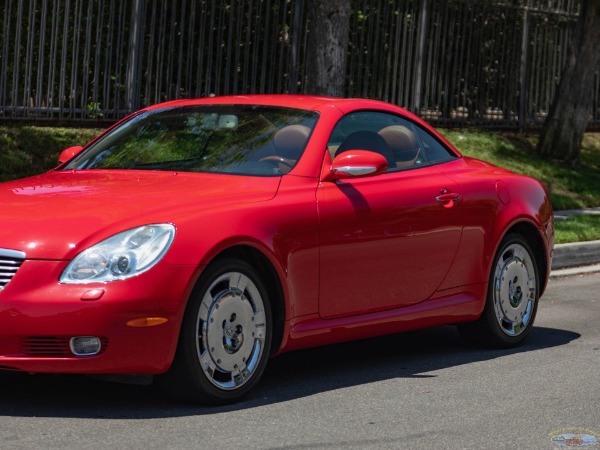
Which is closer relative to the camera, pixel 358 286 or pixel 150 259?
pixel 150 259

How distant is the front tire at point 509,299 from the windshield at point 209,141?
1.66 m

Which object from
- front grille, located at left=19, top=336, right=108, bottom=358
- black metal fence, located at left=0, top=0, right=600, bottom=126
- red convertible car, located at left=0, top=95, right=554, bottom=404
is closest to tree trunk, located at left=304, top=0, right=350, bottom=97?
black metal fence, located at left=0, top=0, right=600, bottom=126

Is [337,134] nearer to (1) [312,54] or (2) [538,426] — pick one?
(2) [538,426]

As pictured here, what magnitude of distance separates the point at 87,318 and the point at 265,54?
11729 mm

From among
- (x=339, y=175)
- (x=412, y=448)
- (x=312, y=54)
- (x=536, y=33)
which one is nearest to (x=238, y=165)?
(x=339, y=175)

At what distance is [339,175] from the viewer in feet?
24.2

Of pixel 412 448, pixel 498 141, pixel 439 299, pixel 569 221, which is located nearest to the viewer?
pixel 412 448

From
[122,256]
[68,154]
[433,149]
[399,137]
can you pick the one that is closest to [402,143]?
[399,137]

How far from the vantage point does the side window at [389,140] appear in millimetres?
7824

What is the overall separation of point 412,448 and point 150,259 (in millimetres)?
1442

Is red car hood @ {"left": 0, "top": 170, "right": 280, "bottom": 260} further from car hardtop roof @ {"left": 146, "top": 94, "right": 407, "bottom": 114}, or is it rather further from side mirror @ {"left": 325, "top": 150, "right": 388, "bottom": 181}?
car hardtop roof @ {"left": 146, "top": 94, "right": 407, "bottom": 114}

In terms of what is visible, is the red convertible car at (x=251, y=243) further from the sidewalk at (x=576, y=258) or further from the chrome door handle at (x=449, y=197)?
the sidewalk at (x=576, y=258)

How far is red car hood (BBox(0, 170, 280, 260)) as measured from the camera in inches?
247
